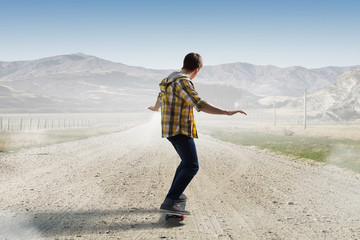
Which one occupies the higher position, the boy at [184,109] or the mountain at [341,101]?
the mountain at [341,101]

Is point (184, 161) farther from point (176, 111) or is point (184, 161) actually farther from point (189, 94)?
point (189, 94)

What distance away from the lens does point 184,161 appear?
16.5ft

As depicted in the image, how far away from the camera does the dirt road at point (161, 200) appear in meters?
4.81

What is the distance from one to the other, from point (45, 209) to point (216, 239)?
10.6ft

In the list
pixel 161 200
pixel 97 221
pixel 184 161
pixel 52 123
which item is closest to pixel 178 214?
pixel 184 161

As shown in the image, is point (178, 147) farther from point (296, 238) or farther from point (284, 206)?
point (284, 206)

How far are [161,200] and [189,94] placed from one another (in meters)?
3.01

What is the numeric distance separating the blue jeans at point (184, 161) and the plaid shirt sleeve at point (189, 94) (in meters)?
0.56

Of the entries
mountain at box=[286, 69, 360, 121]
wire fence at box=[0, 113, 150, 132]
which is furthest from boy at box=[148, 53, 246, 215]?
mountain at box=[286, 69, 360, 121]

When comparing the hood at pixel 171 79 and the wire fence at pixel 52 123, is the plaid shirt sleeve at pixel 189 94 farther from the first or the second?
the wire fence at pixel 52 123

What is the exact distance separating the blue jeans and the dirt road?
53 cm

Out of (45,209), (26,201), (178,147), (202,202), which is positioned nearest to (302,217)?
(202,202)

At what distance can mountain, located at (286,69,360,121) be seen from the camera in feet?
318

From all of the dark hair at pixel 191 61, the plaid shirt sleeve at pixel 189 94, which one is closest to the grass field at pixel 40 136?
the dark hair at pixel 191 61
